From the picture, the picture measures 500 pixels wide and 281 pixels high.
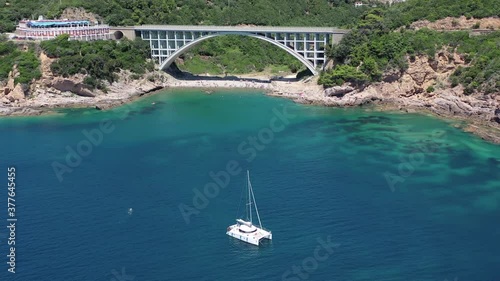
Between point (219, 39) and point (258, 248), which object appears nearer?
point (258, 248)

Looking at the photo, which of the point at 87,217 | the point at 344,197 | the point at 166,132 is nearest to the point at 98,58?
the point at 166,132

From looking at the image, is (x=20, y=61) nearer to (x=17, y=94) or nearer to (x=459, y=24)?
(x=17, y=94)

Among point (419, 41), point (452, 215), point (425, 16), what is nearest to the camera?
point (452, 215)

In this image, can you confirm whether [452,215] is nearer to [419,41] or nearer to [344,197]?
[344,197]

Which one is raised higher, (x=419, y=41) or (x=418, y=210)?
(x=419, y=41)

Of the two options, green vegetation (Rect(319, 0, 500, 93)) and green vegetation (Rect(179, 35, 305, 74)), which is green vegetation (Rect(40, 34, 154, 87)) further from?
green vegetation (Rect(319, 0, 500, 93))

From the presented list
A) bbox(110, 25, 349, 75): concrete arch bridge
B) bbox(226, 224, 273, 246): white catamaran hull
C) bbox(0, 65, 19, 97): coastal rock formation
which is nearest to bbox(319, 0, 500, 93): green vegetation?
bbox(110, 25, 349, 75): concrete arch bridge

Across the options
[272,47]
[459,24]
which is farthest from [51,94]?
[459,24]

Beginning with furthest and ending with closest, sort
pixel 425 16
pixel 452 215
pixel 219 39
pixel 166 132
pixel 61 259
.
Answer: pixel 219 39
pixel 425 16
pixel 166 132
pixel 452 215
pixel 61 259
